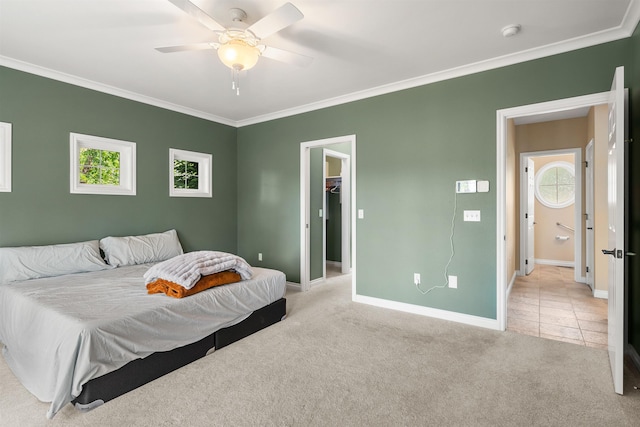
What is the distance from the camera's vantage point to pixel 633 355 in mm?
2508

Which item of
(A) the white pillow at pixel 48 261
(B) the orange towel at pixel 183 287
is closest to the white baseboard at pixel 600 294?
(B) the orange towel at pixel 183 287

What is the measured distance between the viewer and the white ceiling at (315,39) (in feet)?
7.47

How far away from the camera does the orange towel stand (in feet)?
8.41

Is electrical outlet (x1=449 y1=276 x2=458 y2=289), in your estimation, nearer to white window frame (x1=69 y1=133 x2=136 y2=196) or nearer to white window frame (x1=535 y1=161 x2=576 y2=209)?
white window frame (x1=69 y1=133 x2=136 y2=196)

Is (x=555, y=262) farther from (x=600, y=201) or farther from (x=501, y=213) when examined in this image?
(x=501, y=213)

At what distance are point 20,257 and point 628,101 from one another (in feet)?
17.7

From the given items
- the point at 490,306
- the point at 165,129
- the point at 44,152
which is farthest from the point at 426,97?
the point at 44,152

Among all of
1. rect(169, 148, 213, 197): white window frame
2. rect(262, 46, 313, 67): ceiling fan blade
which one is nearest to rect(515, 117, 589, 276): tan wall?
rect(262, 46, 313, 67): ceiling fan blade

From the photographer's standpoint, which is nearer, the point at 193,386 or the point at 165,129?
the point at 193,386

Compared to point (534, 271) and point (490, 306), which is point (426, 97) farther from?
point (534, 271)

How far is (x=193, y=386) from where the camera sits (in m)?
2.21

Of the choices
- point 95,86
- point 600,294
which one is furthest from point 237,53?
point 600,294

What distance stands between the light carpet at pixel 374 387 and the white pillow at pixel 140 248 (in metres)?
1.35

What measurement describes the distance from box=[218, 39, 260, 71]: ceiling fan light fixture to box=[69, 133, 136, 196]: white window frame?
2.38m
